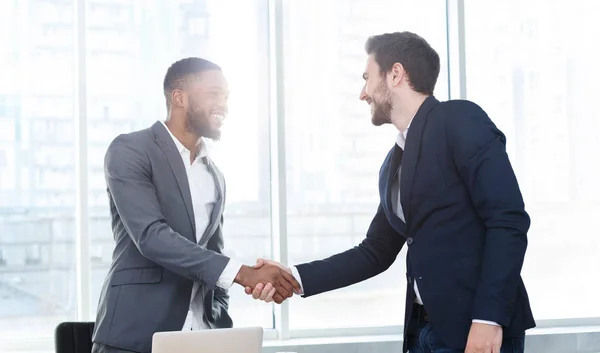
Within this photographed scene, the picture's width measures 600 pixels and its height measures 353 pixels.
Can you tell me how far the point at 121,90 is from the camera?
434cm

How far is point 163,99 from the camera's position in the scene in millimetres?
4371

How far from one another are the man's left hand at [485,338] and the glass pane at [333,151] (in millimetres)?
2548

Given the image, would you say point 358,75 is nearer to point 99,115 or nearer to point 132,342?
point 99,115

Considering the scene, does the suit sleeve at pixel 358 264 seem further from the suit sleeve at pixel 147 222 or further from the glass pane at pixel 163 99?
the glass pane at pixel 163 99

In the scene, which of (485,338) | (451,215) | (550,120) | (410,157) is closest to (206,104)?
(410,157)

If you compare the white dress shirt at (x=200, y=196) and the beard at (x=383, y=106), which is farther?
the white dress shirt at (x=200, y=196)

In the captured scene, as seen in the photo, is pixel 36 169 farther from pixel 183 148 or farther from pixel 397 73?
pixel 397 73

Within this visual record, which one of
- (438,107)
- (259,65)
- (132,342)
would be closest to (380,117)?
(438,107)

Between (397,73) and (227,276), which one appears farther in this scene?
(227,276)

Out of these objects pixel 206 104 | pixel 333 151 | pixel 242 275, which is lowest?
pixel 242 275

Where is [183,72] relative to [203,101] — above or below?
above

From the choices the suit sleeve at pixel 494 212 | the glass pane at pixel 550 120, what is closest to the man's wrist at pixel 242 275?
the suit sleeve at pixel 494 212

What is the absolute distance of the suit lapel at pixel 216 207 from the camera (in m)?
2.74

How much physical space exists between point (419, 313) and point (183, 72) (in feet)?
4.48
